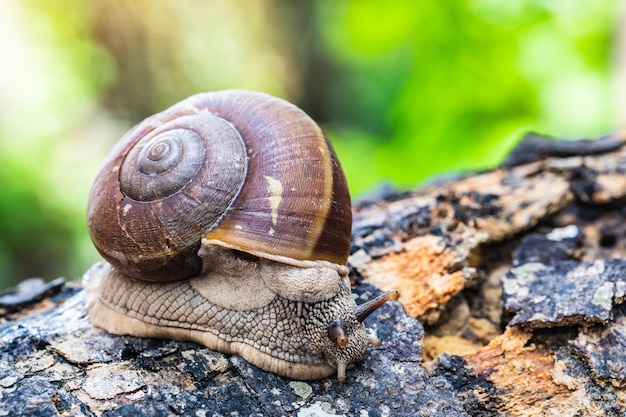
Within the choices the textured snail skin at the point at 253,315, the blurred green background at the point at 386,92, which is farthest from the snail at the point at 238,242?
the blurred green background at the point at 386,92

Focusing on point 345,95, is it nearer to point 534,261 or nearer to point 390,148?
point 390,148

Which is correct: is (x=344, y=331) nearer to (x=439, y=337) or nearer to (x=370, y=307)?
(x=370, y=307)

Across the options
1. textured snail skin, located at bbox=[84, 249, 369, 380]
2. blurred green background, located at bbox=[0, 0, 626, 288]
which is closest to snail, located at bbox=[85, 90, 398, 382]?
textured snail skin, located at bbox=[84, 249, 369, 380]

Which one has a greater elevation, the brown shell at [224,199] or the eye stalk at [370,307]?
the brown shell at [224,199]

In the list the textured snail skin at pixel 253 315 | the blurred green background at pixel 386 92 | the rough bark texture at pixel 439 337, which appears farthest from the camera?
the blurred green background at pixel 386 92

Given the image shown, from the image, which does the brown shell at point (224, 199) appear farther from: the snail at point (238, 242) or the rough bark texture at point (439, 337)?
the rough bark texture at point (439, 337)

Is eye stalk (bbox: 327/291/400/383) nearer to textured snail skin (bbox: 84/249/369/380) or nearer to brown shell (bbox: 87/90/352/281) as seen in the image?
textured snail skin (bbox: 84/249/369/380)

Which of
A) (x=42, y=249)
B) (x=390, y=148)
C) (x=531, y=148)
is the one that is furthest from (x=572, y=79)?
(x=42, y=249)
